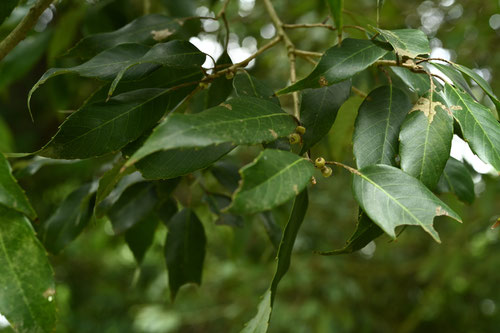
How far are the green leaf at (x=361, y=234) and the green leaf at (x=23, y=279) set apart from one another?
12.6 inches

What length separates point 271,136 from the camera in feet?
1.50

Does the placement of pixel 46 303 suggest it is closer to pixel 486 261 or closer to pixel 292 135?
pixel 292 135

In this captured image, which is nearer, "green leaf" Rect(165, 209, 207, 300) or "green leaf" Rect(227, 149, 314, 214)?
"green leaf" Rect(227, 149, 314, 214)

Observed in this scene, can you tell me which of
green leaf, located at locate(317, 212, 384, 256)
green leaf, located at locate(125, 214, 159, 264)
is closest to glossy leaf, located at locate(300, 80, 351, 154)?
green leaf, located at locate(317, 212, 384, 256)

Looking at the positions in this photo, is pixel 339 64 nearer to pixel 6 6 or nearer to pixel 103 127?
pixel 103 127

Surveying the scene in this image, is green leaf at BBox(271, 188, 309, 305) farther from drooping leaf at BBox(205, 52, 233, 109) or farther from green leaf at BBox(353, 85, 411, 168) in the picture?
drooping leaf at BBox(205, 52, 233, 109)

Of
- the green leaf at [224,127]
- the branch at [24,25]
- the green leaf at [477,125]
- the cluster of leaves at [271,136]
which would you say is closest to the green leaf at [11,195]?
the cluster of leaves at [271,136]

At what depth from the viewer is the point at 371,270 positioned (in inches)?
104

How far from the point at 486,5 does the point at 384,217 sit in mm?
1710

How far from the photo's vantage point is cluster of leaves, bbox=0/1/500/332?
41cm

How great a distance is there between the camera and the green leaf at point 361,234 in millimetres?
457

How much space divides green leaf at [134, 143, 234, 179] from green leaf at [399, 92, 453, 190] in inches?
7.3

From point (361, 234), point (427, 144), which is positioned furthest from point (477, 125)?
point (361, 234)

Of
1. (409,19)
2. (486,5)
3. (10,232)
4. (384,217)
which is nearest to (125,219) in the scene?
(10,232)
